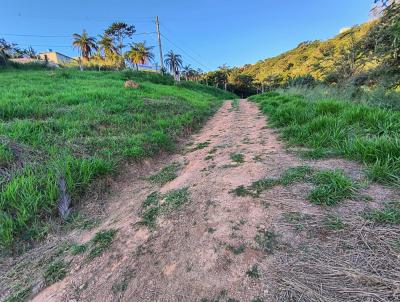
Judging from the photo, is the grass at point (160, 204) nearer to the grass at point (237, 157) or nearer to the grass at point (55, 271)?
the grass at point (55, 271)

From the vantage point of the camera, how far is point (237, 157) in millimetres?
3268

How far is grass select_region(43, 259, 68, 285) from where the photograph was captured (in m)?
1.69

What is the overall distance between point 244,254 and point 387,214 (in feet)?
3.51

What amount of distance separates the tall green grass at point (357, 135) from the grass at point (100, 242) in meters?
2.50

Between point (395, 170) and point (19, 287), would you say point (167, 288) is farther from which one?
point (395, 170)

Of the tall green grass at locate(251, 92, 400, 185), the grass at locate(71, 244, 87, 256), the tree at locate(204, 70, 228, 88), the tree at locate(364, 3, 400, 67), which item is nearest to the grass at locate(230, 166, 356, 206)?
the tall green grass at locate(251, 92, 400, 185)

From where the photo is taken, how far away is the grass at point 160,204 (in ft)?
7.13

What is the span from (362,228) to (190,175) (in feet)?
6.43

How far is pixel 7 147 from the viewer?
10.3ft

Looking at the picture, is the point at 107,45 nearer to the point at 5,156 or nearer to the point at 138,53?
the point at 138,53

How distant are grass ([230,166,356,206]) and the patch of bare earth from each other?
0.24 ft

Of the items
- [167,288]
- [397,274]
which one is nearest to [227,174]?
[167,288]

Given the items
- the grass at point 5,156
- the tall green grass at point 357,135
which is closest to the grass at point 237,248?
the tall green grass at point 357,135

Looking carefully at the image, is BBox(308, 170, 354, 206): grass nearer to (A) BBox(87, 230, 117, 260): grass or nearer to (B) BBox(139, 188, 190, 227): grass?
(B) BBox(139, 188, 190, 227): grass
